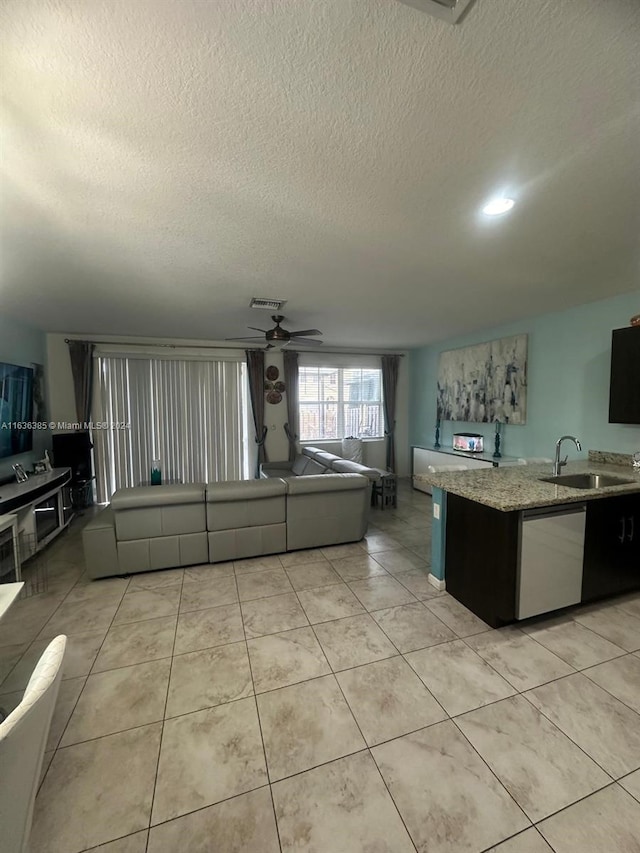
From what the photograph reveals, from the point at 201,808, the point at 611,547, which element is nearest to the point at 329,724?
the point at 201,808

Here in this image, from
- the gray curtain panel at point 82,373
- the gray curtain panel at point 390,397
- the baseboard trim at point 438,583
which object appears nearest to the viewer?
the baseboard trim at point 438,583

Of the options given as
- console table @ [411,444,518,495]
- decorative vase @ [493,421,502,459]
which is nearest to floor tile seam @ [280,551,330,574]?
console table @ [411,444,518,495]

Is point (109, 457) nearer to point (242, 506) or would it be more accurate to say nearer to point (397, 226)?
point (242, 506)

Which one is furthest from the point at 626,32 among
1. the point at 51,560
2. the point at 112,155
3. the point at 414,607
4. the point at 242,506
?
the point at 51,560

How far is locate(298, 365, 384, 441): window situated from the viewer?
634cm

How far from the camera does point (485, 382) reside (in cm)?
494

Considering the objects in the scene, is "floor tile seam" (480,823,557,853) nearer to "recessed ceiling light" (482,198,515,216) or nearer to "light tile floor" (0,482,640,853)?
"light tile floor" (0,482,640,853)

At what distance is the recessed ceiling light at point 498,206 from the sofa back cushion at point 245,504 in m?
2.58

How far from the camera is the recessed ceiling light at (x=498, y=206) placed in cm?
178

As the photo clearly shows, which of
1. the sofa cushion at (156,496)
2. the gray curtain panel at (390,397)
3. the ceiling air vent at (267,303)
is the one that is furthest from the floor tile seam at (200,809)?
the gray curtain panel at (390,397)

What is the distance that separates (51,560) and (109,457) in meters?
2.19

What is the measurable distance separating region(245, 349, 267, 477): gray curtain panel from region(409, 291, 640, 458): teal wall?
3.60m

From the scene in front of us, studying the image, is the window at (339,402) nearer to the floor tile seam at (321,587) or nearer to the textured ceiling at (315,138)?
the textured ceiling at (315,138)

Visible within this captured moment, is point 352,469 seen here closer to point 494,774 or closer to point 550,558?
point 550,558
